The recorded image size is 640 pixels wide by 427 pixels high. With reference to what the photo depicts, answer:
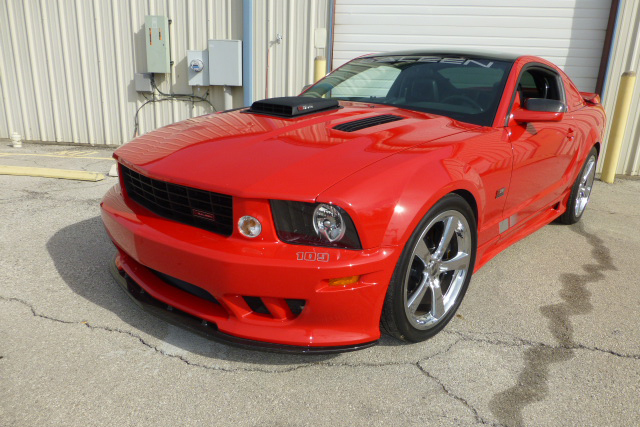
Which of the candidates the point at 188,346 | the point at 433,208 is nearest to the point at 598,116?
the point at 433,208

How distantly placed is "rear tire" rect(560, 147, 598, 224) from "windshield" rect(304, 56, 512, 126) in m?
1.50

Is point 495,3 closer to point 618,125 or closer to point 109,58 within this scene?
point 618,125

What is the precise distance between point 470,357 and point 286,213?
1099 millimetres

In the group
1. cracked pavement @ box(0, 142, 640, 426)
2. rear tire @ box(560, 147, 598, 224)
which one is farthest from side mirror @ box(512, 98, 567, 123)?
rear tire @ box(560, 147, 598, 224)

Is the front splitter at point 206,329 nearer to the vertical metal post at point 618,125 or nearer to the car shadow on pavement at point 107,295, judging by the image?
the car shadow on pavement at point 107,295

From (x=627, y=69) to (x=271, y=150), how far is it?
239 inches

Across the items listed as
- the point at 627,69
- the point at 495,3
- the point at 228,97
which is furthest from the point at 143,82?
the point at 627,69

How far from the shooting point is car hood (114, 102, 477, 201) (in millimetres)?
1980

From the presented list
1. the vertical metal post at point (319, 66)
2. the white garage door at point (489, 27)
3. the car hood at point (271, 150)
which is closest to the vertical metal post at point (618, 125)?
the white garage door at point (489, 27)

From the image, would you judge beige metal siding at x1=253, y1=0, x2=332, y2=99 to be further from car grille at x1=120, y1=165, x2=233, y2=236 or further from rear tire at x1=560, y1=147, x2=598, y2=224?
car grille at x1=120, y1=165, x2=233, y2=236

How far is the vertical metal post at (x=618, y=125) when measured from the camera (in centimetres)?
599

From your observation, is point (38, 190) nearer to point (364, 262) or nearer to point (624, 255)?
point (364, 262)

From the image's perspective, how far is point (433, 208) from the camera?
85.0 inches

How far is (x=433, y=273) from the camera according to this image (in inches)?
93.3
